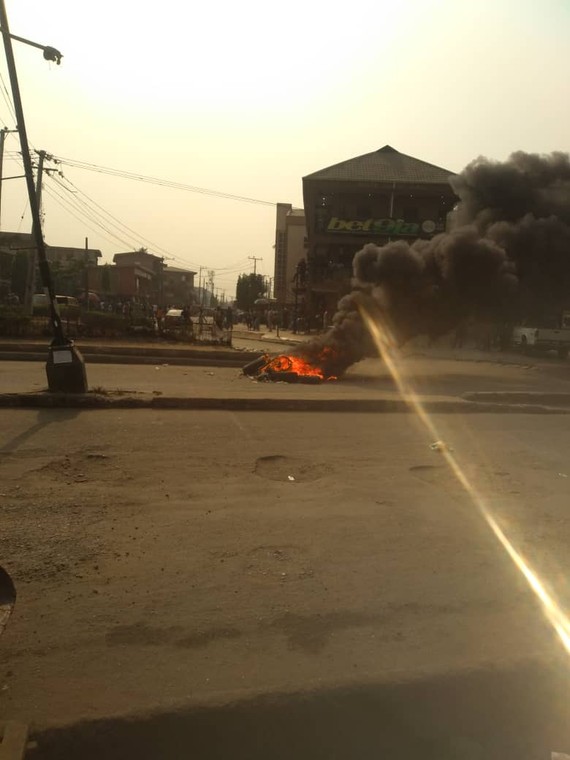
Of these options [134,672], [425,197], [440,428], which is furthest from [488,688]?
[425,197]

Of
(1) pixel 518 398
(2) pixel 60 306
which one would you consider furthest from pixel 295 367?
(2) pixel 60 306

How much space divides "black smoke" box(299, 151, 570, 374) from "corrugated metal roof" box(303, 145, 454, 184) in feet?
65.2

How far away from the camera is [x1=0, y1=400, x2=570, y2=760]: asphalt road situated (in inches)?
102

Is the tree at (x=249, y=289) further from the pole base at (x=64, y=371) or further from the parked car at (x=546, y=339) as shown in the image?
the pole base at (x=64, y=371)

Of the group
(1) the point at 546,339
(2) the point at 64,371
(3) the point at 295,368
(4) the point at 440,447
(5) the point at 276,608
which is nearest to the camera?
(5) the point at 276,608

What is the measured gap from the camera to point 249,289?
9525 cm

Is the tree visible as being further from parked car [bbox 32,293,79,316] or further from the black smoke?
the black smoke

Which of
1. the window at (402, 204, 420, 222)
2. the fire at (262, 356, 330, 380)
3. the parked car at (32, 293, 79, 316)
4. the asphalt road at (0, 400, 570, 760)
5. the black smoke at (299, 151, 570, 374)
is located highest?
the window at (402, 204, 420, 222)

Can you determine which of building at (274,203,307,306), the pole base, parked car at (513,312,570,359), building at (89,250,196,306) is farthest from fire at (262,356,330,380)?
building at (274,203,307,306)

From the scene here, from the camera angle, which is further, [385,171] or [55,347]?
[385,171]

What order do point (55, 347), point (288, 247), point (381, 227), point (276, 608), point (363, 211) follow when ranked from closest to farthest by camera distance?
point (276, 608)
point (55, 347)
point (381, 227)
point (363, 211)
point (288, 247)

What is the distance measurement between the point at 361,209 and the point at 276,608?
4476 centimetres

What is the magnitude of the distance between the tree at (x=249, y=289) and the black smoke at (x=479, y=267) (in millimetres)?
68716

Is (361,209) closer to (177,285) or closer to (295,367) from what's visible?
(295,367)
